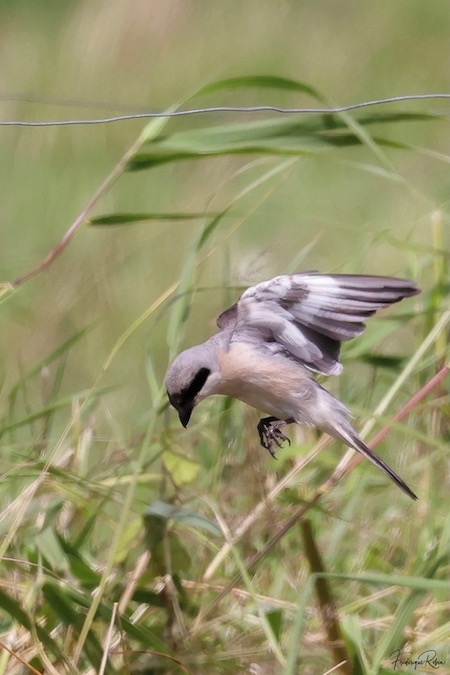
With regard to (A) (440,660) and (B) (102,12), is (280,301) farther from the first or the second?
(B) (102,12)

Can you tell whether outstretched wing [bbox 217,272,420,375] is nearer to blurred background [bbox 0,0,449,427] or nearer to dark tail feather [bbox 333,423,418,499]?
dark tail feather [bbox 333,423,418,499]

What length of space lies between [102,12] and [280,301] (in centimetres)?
535

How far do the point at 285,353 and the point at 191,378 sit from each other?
0.24 metres

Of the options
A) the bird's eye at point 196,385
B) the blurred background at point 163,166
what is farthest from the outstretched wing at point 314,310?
the blurred background at point 163,166

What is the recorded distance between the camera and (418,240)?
510 centimetres

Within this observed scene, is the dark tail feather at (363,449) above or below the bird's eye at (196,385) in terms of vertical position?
below

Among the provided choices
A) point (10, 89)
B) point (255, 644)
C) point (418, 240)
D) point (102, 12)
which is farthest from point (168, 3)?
point (255, 644)

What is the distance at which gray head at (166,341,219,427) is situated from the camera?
Answer: 7.34ft

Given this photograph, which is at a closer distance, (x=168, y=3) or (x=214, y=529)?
(x=214, y=529)

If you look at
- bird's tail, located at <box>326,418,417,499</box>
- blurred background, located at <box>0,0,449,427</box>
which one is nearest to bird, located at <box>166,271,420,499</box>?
bird's tail, located at <box>326,418,417,499</box>

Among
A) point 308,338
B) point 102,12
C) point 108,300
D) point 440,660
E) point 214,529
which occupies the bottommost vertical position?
point 440,660

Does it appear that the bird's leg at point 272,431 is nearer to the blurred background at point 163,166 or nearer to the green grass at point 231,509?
the green grass at point 231,509

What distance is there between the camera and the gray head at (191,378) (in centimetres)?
224

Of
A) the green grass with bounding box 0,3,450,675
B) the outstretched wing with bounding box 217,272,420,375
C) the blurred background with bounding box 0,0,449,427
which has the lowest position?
the green grass with bounding box 0,3,450,675
